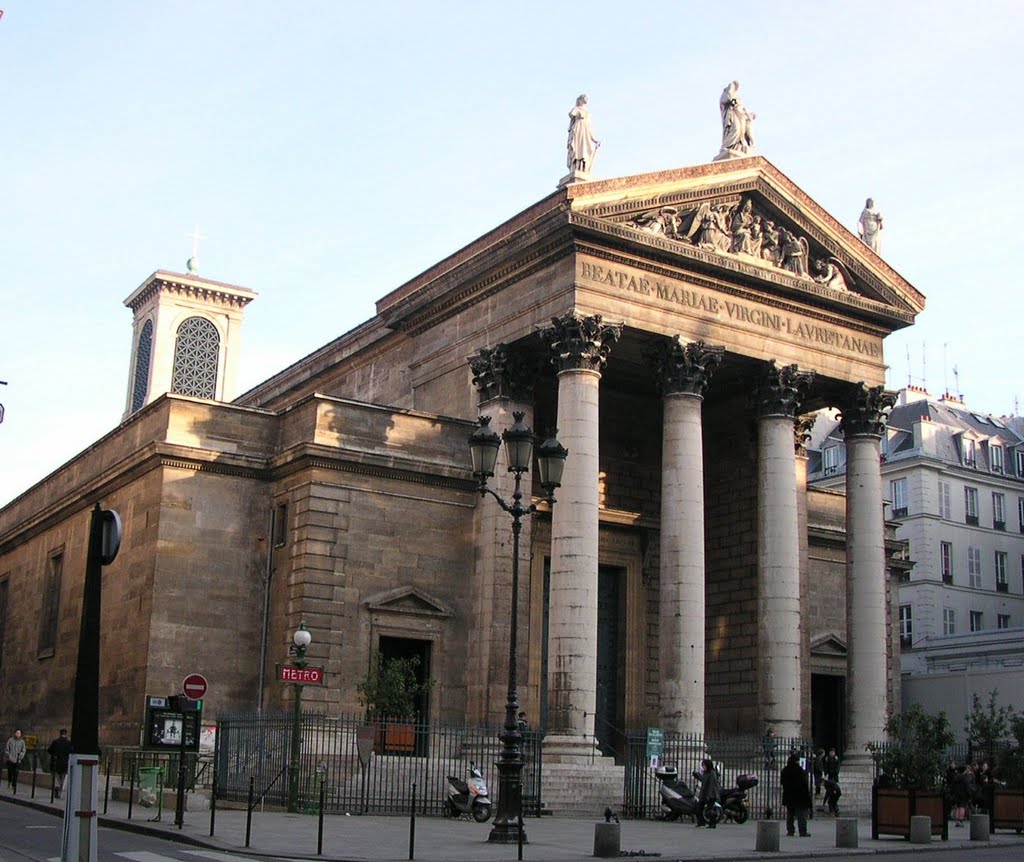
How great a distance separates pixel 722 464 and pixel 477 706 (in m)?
11.9

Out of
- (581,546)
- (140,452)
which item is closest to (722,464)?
(581,546)

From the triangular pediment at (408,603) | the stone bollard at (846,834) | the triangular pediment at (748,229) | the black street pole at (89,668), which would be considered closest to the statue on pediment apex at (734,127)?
the triangular pediment at (748,229)

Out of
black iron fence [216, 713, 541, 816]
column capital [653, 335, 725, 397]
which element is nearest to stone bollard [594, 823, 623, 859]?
black iron fence [216, 713, 541, 816]

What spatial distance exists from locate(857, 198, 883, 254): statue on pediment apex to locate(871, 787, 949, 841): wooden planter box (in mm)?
18537

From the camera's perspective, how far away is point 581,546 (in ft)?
102

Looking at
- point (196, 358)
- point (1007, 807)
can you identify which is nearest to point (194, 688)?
point (1007, 807)

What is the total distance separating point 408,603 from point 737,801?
9786 millimetres

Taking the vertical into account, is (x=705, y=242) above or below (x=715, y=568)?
above

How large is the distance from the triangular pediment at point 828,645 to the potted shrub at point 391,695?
47.1ft

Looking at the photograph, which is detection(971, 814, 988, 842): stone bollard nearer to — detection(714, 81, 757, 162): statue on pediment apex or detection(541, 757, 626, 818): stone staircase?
detection(541, 757, 626, 818): stone staircase

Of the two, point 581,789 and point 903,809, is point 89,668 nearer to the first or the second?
point 903,809

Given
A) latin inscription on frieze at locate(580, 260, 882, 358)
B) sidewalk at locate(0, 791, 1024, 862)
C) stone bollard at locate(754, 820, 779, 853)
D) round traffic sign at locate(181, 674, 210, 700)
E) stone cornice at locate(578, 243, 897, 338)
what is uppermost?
stone cornice at locate(578, 243, 897, 338)

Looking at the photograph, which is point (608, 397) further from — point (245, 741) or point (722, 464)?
point (245, 741)

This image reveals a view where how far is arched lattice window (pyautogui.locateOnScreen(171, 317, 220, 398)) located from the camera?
66.8 m
